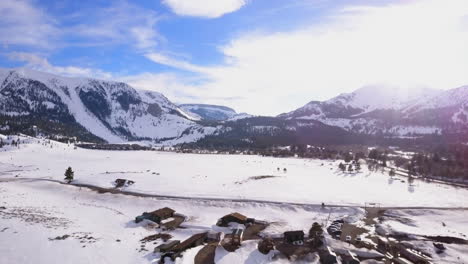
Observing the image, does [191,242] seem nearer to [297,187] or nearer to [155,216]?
[155,216]

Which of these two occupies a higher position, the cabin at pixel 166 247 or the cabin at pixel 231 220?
the cabin at pixel 231 220

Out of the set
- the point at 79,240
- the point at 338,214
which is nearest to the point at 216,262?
the point at 79,240

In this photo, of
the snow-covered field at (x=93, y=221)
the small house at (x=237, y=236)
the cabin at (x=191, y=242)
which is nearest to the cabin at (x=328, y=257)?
the snow-covered field at (x=93, y=221)

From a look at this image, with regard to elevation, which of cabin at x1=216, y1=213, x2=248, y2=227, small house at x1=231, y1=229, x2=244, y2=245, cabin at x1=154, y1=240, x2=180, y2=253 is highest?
cabin at x1=216, y1=213, x2=248, y2=227

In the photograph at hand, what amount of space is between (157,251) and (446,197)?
7486 centimetres

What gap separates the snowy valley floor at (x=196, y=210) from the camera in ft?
148

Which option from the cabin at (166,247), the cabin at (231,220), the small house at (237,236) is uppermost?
the cabin at (231,220)

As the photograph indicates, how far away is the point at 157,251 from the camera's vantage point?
146 ft

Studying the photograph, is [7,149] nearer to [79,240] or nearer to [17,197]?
[17,197]

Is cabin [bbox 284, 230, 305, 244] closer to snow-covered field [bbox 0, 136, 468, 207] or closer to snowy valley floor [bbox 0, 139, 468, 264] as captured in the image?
snowy valley floor [bbox 0, 139, 468, 264]

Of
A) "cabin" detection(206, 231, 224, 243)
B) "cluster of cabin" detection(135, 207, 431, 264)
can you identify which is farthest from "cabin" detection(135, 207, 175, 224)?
"cabin" detection(206, 231, 224, 243)

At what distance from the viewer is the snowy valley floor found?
148 feet

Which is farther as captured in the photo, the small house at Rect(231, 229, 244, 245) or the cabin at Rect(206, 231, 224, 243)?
the cabin at Rect(206, 231, 224, 243)

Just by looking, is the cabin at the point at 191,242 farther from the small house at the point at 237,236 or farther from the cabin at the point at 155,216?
the cabin at the point at 155,216
